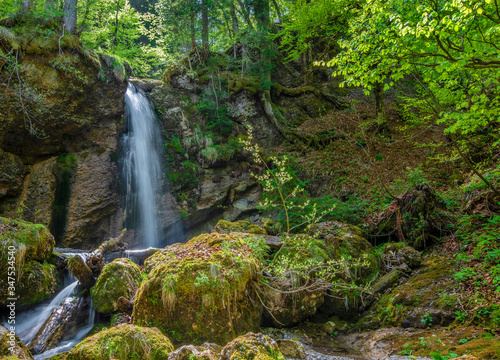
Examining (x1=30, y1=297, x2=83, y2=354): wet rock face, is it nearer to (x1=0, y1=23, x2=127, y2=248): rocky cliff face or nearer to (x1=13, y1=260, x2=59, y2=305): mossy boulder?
(x1=13, y1=260, x2=59, y2=305): mossy boulder

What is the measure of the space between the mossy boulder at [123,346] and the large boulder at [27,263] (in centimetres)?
384

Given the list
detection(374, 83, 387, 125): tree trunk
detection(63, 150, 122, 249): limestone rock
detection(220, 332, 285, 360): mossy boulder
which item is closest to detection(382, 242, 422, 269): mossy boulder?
detection(220, 332, 285, 360): mossy boulder

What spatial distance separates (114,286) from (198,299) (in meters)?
2.11

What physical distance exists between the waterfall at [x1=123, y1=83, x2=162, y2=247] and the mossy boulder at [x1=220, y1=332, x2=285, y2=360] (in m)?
9.32

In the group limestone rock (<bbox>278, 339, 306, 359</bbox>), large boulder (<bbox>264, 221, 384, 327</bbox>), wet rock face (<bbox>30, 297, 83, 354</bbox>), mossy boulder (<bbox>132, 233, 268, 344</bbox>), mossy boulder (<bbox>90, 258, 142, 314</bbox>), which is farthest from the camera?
mossy boulder (<bbox>90, 258, 142, 314</bbox>)

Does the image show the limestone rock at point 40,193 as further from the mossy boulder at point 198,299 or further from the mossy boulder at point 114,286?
the mossy boulder at point 198,299

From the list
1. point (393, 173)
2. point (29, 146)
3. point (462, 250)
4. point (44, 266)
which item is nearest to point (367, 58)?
point (462, 250)

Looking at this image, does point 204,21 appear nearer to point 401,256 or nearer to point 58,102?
point 58,102

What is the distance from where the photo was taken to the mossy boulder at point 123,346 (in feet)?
7.88

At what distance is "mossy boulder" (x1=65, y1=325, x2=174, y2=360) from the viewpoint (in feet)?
7.88

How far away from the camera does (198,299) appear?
12.1 ft

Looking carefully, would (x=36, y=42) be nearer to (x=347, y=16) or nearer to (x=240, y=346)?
(x=240, y=346)

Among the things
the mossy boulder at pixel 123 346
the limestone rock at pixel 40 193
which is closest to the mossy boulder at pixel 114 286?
the mossy boulder at pixel 123 346

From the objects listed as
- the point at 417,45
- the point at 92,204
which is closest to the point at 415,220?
the point at 417,45
